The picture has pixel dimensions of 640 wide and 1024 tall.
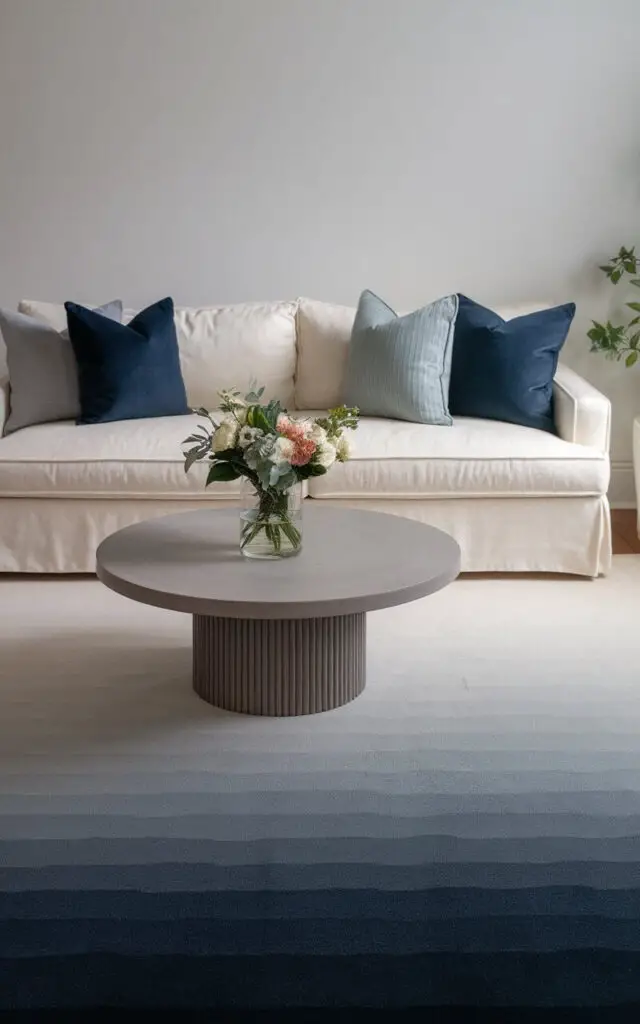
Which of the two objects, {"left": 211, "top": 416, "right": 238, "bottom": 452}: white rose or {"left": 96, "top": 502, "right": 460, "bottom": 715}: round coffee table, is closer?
{"left": 96, "top": 502, "right": 460, "bottom": 715}: round coffee table

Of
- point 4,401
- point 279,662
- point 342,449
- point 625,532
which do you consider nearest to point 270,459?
point 342,449

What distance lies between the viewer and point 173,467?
3.93 m

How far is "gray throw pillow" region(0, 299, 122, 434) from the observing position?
4.32 metres

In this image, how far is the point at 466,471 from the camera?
395cm

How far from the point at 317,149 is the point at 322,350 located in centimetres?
94

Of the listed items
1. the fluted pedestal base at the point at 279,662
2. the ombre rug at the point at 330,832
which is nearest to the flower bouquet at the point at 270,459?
the fluted pedestal base at the point at 279,662

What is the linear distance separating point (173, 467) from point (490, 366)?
4.30 feet

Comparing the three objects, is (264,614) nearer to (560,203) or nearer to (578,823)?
(578,823)

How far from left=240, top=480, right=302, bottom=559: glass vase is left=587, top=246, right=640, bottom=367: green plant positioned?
7.35ft

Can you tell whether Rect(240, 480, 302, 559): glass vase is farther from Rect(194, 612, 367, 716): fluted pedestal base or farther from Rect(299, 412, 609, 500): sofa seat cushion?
Rect(299, 412, 609, 500): sofa seat cushion

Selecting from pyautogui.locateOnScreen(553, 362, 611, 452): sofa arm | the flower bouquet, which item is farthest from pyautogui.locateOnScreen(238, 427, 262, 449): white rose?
pyautogui.locateOnScreen(553, 362, 611, 452): sofa arm

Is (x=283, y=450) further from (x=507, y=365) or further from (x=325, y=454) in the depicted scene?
(x=507, y=365)

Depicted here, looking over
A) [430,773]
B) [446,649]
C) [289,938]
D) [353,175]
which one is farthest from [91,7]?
[289,938]

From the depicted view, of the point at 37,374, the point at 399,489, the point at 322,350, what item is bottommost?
the point at 399,489
